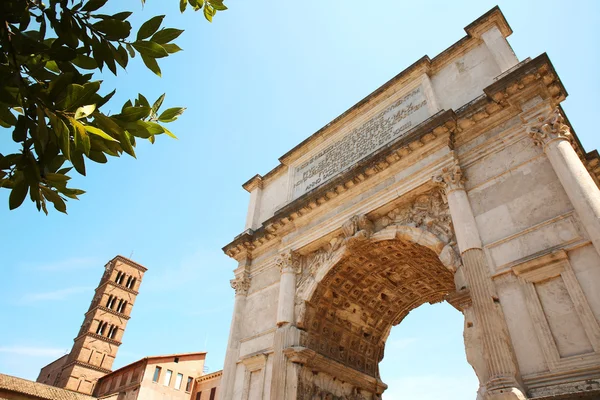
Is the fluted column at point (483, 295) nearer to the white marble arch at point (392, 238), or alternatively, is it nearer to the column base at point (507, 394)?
the column base at point (507, 394)

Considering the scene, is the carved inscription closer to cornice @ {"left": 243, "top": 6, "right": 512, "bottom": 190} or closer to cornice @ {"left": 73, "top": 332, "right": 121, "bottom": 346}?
cornice @ {"left": 243, "top": 6, "right": 512, "bottom": 190}

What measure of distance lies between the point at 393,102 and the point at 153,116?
10.6 m

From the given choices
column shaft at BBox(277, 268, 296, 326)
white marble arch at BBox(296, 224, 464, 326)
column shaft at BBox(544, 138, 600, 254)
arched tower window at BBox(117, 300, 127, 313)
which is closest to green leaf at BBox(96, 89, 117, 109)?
column shaft at BBox(544, 138, 600, 254)

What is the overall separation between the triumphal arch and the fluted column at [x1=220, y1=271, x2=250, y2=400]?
5 cm

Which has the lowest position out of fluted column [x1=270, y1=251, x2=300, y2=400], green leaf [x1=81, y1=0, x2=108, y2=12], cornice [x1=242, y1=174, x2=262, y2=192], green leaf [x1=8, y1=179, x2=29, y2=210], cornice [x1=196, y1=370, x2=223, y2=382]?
green leaf [x1=8, y1=179, x2=29, y2=210]

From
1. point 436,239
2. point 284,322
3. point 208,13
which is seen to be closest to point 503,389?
point 436,239

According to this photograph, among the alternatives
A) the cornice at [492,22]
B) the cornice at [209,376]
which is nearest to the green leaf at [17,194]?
the cornice at [492,22]

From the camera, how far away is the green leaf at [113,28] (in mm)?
2111

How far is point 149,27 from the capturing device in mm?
2238

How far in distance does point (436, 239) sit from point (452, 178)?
1.38m

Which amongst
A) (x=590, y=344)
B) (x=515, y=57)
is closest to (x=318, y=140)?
(x=515, y=57)

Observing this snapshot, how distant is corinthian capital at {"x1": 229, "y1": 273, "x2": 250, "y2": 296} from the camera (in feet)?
41.7

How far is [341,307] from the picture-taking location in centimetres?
1151

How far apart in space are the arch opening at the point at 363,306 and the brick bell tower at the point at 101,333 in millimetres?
35540
